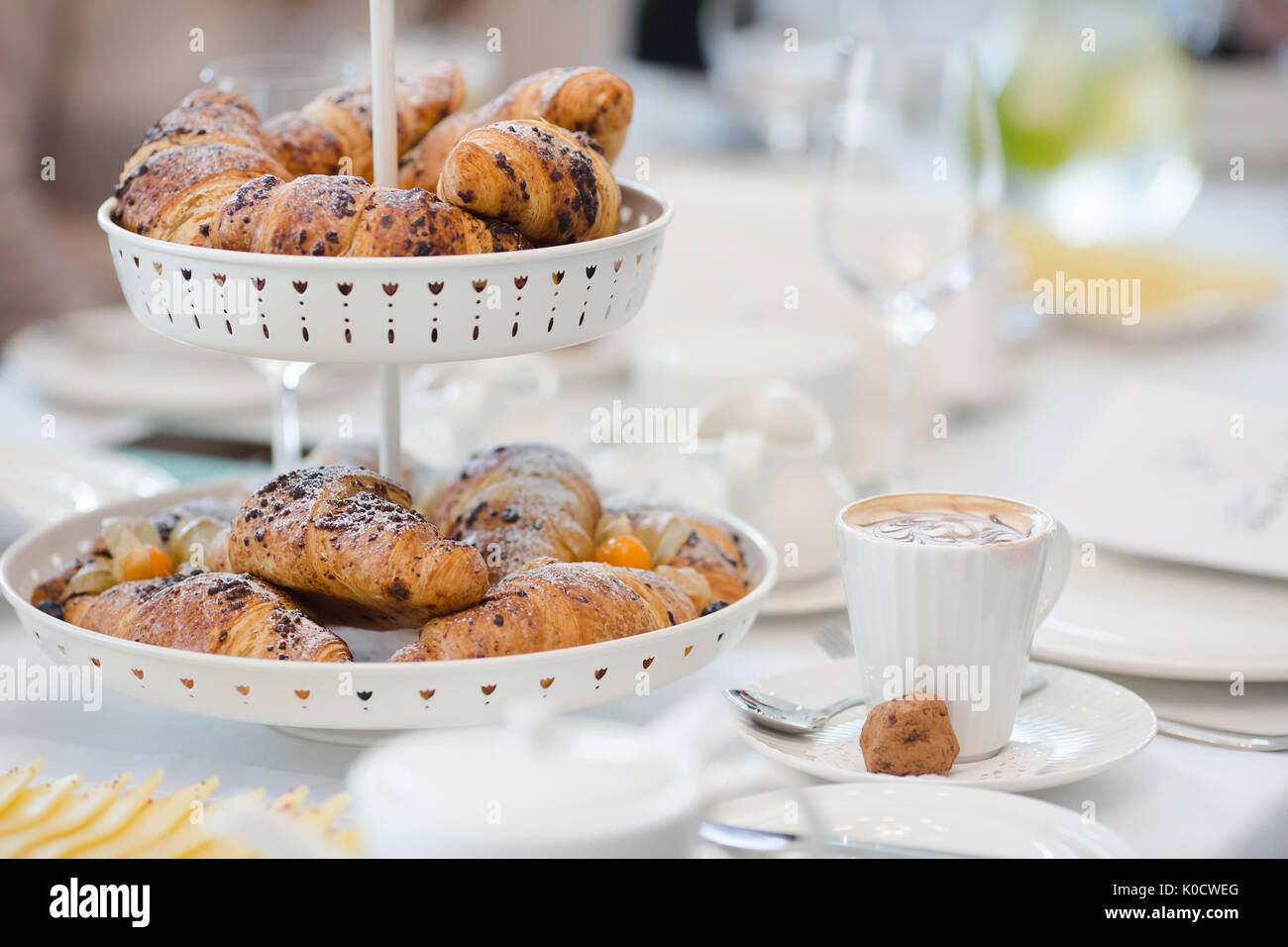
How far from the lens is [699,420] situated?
99 cm

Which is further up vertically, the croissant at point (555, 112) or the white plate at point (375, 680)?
the croissant at point (555, 112)

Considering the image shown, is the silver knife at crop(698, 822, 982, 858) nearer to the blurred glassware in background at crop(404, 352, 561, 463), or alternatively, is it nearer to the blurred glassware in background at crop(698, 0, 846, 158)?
the blurred glassware in background at crop(404, 352, 561, 463)

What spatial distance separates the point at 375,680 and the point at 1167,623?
480mm

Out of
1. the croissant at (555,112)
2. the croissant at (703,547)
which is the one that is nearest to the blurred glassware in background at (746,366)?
the croissant at (703,547)

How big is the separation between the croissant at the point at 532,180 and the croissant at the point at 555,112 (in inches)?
1.7

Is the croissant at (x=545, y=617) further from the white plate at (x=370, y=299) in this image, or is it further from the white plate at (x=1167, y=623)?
the white plate at (x=1167, y=623)

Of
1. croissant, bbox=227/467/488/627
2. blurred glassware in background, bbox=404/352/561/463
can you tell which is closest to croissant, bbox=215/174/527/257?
croissant, bbox=227/467/488/627

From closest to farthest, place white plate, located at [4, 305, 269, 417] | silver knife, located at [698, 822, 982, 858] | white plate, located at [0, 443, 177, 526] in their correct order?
silver knife, located at [698, 822, 982, 858]
white plate, located at [0, 443, 177, 526]
white plate, located at [4, 305, 269, 417]

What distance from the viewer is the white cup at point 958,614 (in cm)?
62

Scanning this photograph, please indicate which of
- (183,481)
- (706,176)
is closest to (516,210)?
(183,481)

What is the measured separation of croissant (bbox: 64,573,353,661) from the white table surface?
0.25 feet

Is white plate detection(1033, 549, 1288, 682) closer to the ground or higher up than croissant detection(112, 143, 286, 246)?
closer to the ground

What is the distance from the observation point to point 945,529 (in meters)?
0.66

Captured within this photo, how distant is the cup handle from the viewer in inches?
26.0
